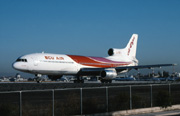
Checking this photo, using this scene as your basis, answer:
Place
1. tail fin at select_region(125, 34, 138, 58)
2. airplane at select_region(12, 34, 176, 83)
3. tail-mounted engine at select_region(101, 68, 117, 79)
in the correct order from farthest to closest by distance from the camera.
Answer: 1. tail fin at select_region(125, 34, 138, 58)
2. tail-mounted engine at select_region(101, 68, 117, 79)
3. airplane at select_region(12, 34, 176, 83)

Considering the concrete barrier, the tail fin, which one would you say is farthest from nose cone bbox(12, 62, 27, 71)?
the tail fin

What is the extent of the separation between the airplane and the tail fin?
1.89 meters

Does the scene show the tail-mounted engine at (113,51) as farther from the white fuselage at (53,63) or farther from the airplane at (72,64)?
the white fuselage at (53,63)

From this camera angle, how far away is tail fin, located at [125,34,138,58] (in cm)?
6174

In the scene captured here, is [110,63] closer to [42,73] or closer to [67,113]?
[42,73]

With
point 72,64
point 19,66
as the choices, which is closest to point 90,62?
point 72,64

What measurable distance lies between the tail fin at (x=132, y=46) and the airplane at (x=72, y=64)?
1.89m

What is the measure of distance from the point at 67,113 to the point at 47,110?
99 centimetres

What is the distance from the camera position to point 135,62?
6188cm

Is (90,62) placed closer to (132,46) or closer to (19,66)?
(19,66)

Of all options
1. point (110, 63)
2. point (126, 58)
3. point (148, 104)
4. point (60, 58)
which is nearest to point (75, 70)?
point (60, 58)

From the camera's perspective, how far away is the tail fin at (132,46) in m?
61.7

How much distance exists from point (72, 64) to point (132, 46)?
21.4 meters

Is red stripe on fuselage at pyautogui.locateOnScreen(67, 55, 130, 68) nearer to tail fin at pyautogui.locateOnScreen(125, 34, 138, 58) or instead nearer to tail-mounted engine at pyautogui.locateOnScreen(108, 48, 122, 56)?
tail-mounted engine at pyautogui.locateOnScreen(108, 48, 122, 56)
